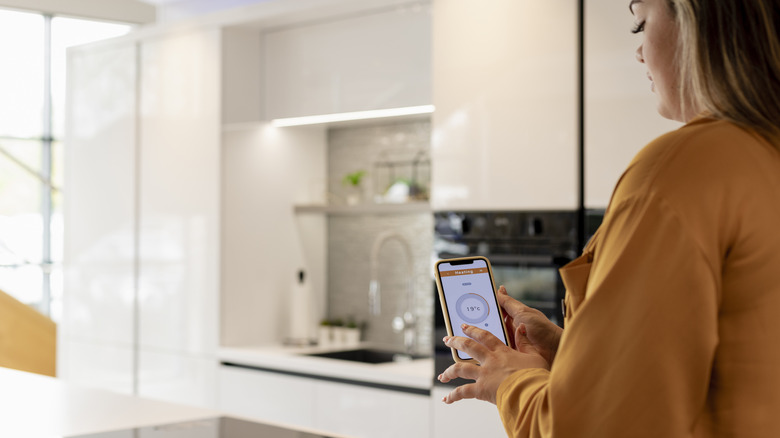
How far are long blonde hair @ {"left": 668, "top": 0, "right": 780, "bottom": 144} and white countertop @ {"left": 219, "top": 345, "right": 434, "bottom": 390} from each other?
97.4 inches

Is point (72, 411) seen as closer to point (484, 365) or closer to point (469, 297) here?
point (469, 297)

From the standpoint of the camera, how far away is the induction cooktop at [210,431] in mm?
1676

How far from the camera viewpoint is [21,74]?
6.23 m

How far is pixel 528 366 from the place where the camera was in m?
0.97

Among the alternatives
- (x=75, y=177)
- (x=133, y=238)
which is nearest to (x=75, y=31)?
(x=75, y=177)

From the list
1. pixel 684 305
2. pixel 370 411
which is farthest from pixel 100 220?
pixel 684 305

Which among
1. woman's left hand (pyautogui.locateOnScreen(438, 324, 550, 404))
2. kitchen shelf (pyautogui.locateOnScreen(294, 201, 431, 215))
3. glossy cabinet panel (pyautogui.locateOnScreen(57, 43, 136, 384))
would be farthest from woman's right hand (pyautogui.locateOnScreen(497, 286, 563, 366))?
glossy cabinet panel (pyautogui.locateOnScreen(57, 43, 136, 384))

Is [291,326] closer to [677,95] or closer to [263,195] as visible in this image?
[263,195]

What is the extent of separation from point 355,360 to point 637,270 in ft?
11.1

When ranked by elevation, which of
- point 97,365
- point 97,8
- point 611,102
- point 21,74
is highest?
point 97,8

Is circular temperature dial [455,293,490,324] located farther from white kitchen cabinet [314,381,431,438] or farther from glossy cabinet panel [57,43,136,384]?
glossy cabinet panel [57,43,136,384]

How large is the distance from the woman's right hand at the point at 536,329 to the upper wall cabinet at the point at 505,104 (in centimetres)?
184

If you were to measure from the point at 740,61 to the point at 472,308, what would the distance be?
54cm

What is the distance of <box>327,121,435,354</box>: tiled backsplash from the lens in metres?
4.00
